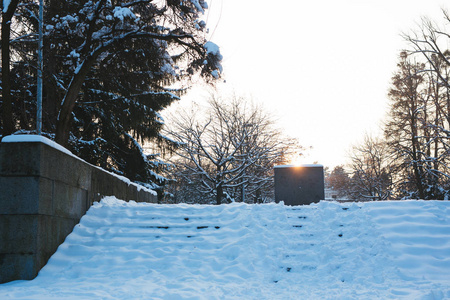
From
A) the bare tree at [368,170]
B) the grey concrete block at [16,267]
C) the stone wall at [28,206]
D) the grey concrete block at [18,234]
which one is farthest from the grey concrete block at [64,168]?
the bare tree at [368,170]

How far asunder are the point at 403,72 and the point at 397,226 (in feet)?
63.2

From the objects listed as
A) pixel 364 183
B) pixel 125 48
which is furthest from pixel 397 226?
pixel 364 183

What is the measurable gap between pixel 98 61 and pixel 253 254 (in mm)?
8504

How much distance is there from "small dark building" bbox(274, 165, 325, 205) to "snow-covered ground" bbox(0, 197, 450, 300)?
4.05 meters

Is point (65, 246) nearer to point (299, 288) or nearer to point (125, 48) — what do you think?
point (299, 288)

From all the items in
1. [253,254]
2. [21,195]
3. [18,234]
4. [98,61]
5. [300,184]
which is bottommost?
[253,254]

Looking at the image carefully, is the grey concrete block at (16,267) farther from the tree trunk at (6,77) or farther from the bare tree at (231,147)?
the bare tree at (231,147)

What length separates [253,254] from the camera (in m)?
6.16

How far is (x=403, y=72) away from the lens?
23359mm

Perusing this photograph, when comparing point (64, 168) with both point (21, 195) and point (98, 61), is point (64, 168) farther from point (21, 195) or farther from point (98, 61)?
point (98, 61)

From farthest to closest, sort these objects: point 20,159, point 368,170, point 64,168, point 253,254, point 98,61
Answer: point 368,170 → point 98,61 → point 64,168 → point 253,254 → point 20,159

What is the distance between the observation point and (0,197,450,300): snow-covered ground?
4.93m

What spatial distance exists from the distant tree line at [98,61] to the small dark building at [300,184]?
13.1 ft

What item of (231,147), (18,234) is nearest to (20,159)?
(18,234)
